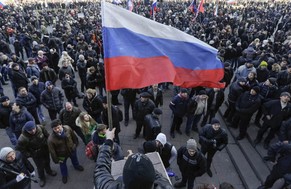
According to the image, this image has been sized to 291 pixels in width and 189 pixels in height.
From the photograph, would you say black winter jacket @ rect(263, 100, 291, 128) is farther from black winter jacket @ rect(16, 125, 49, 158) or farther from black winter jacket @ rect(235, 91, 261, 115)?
black winter jacket @ rect(16, 125, 49, 158)

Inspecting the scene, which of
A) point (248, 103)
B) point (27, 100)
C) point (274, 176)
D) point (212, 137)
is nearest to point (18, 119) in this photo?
point (27, 100)

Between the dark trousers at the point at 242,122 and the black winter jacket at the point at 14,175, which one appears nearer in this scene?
the black winter jacket at the point at 14,175

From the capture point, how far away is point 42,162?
550cm

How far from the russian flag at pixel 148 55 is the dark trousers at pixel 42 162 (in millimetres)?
3079

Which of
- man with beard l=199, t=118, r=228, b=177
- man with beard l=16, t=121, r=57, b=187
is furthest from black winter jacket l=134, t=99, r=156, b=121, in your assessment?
man with beard l=16, t=121, r=57, b=187

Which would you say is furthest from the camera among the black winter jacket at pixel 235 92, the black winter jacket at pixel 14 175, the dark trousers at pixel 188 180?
the black winter jacket at pixel 235 92

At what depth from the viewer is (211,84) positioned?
155 inches

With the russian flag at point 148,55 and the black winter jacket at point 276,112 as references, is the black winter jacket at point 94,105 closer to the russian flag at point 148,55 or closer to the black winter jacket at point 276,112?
the russian flag at point 148,55

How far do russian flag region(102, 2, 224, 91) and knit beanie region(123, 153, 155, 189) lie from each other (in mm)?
1535

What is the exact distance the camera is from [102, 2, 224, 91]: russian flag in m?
3.38

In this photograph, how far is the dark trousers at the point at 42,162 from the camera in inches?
211

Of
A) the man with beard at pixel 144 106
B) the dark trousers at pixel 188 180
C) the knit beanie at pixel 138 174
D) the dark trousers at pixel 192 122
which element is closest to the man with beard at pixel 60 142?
the man with beard at pixel 144 106

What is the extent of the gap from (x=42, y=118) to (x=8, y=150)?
399 centimetres

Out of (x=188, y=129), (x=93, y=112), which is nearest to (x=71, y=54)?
(x=93, y=112)
